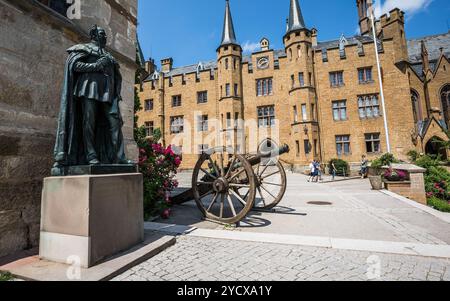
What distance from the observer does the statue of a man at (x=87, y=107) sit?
3.15m

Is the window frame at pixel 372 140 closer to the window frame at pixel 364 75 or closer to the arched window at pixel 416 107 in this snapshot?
Result: the window frame at pixel 364 75

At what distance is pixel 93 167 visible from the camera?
292 cm

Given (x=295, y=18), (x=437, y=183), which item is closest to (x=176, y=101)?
(x=295, y=18)

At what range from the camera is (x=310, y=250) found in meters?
3.35

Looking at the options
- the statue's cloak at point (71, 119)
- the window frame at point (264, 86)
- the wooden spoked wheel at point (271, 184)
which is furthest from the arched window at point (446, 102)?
the statue's cloak at point (71, 119)

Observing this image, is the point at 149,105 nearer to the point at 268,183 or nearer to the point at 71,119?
the point at 268,183

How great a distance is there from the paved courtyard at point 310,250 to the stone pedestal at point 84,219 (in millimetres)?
526

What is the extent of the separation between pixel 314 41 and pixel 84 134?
32.5 m

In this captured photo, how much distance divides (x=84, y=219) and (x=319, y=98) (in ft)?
82.0

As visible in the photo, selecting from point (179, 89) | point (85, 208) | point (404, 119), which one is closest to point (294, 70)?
point (404, 119)

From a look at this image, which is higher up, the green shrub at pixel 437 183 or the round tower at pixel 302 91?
the round tower at pixel 302 91

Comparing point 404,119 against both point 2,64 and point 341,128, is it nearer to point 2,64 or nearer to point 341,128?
point 341,128
